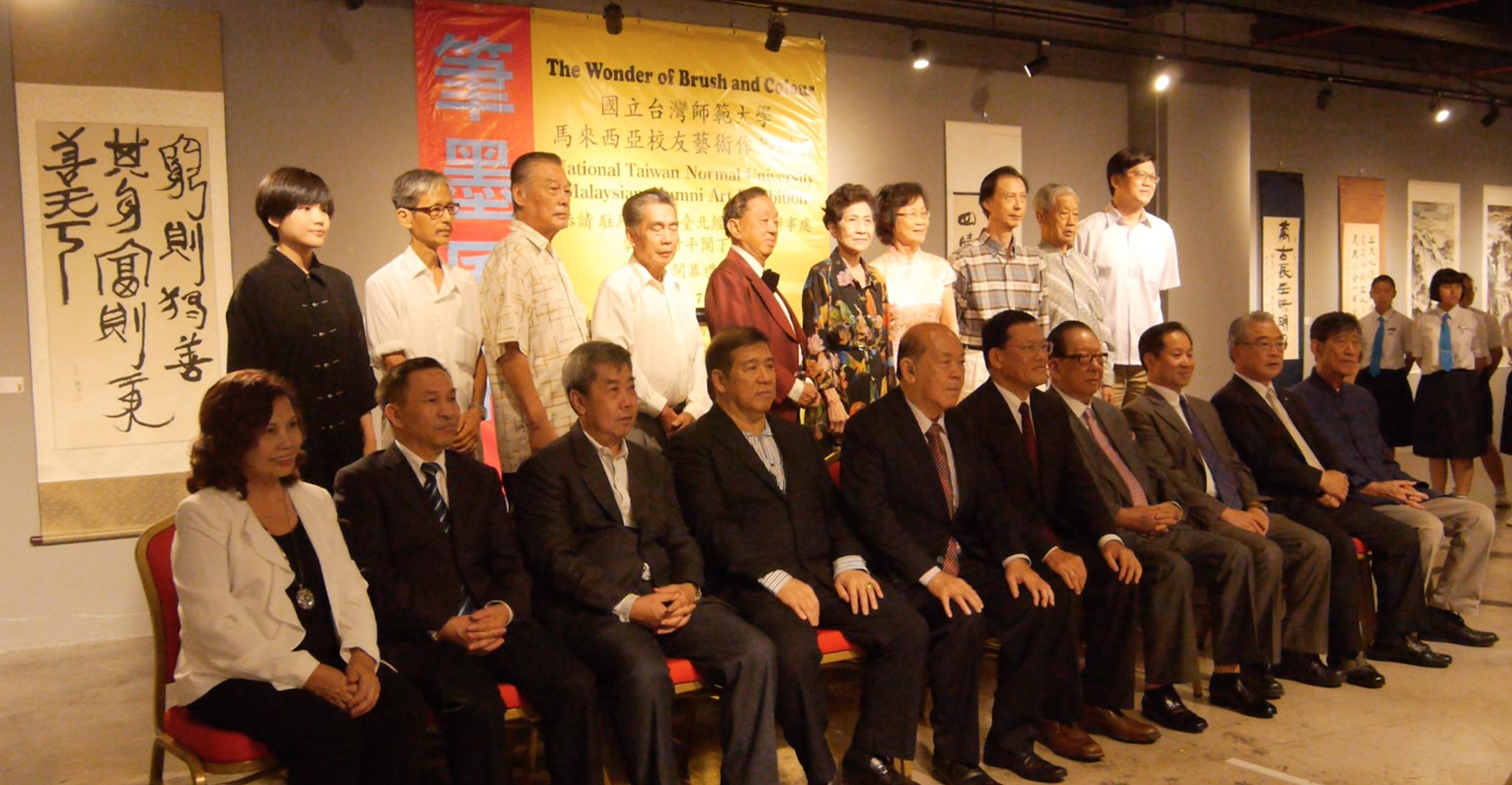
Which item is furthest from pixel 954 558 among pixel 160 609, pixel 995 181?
pixel 160 609

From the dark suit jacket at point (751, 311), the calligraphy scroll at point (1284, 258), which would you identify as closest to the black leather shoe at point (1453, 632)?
the dark suit jacket at point (751, 311)

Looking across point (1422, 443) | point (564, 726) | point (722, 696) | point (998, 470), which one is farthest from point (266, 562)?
point (1422, 443)

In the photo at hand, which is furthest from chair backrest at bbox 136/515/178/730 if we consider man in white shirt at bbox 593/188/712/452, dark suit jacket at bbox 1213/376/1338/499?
dark suit jacket at bbox 1213/376/1338/499

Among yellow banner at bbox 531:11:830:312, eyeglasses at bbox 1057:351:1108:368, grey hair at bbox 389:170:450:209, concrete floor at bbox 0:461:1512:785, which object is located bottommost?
concrete floor at bbox 0:461:1512:785

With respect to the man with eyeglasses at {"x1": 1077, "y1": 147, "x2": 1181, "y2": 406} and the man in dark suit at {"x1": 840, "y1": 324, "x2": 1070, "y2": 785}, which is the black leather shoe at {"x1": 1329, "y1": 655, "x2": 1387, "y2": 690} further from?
the man with eyeglasses at {"x1": 1077, "y1": 147, "x2": 1181, "y2": 406}

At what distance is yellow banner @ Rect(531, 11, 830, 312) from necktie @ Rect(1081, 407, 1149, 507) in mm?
2451

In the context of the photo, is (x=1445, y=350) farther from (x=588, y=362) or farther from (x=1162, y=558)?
(x=588, y=362)

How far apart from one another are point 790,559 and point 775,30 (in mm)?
3300

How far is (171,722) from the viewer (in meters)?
2.54

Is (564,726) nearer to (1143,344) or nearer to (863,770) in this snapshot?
(863,770)

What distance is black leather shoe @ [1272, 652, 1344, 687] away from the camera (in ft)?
13.2

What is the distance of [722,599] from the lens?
3244mm

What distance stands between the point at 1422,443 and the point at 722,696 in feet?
20.9

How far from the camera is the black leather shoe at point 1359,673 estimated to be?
4043 mm
